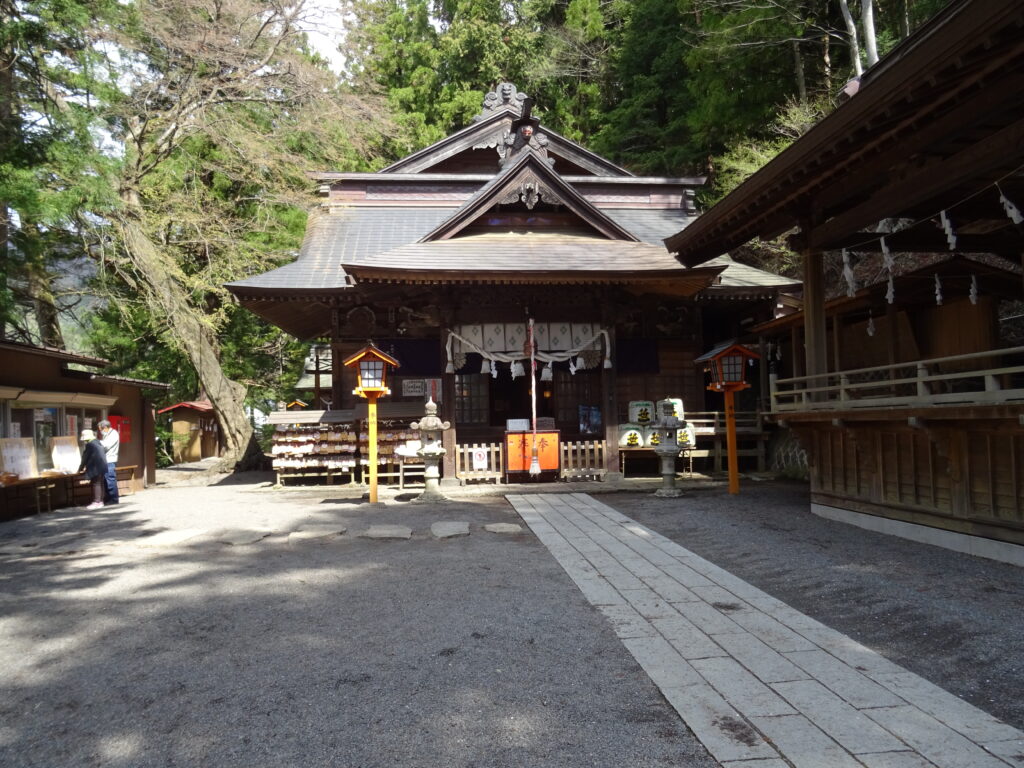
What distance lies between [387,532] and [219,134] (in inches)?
552

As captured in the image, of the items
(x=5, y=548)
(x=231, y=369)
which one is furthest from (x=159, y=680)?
(x=231, y=369)

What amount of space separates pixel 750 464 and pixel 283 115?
16.1m

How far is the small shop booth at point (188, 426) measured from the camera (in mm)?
26750

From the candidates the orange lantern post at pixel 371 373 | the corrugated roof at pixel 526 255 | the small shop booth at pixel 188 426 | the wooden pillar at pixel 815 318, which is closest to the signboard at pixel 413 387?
the corrugated roof at pixel 526 255

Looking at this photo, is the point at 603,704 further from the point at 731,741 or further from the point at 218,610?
the point at 218,610

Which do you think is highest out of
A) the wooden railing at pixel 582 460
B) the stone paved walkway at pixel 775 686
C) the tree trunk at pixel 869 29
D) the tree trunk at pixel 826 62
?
the tree trunk at pixel 826 62

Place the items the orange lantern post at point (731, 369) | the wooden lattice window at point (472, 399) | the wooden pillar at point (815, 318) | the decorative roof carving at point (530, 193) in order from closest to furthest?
the wooden pillar at point (815, 318) < the orange lantern post at point (731, 369) < the decorative roof carving at point (530, 193) < the wooden lattice window at point (472, 399)

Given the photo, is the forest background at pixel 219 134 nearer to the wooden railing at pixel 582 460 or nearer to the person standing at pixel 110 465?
the person standing at pixel 110 465

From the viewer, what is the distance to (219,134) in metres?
17.3

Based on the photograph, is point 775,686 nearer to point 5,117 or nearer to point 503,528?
point 503,528

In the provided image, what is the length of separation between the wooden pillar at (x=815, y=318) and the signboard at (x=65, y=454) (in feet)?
42.1

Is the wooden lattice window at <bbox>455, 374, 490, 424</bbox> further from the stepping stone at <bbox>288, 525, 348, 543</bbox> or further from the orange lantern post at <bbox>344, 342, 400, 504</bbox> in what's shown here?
the stepping stone at <bbox>288, 525, 348, 543</bbox>

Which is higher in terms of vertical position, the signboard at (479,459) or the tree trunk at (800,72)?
the tree trunk at (800,72)

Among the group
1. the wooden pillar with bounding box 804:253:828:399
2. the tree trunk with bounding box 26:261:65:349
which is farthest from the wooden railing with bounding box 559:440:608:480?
the tree trunk with bounding box 26:261:65:349
